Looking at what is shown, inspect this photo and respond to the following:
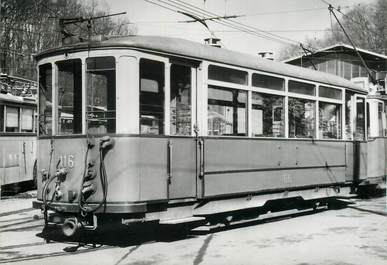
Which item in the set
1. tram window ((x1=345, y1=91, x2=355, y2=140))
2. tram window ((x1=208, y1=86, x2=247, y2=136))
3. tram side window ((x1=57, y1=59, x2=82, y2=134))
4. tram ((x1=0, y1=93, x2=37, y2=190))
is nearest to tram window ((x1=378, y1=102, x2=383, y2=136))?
tram window ((x1=345, y1=91, x2=355, y2=140))

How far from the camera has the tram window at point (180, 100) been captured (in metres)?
8.90

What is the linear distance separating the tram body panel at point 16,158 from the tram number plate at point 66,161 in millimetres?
7172

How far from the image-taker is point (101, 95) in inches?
337

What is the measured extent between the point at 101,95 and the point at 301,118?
4751mm

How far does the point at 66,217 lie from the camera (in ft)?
27.7

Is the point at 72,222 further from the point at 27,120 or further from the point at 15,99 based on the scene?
the point at 27,120

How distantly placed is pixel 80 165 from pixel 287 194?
4681mm

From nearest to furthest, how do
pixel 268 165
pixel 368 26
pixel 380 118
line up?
1. pixel 268 165
2. pixel 380 118
3. pixel 368 26

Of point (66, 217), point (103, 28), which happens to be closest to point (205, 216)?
point (66, 217)

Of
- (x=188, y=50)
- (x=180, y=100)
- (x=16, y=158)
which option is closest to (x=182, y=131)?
(x=180, y=100)

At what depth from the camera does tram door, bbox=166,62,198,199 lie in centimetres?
871

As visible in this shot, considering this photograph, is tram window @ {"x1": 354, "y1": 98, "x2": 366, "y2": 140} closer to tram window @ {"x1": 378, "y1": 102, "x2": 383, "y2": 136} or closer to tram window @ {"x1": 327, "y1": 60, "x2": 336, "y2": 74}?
tram window @ {"x1": 378, "y1": 102, "x2": 383, "y2": 136}

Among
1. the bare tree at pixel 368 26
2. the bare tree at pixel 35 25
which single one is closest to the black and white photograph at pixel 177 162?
the bare tree at pixel 35 25

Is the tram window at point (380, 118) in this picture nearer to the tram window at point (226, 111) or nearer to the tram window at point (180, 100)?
the tram window at point (226, 111)
